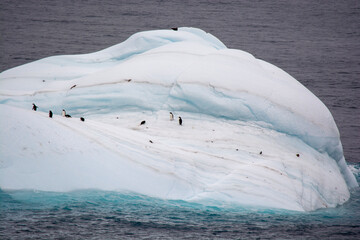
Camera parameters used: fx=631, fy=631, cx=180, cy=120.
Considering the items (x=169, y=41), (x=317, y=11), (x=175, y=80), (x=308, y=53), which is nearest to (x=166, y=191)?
(x=175, y=80)

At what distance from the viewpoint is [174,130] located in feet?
48.5

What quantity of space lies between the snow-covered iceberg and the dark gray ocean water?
17.5 inches

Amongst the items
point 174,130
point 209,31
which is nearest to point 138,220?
point 174,130

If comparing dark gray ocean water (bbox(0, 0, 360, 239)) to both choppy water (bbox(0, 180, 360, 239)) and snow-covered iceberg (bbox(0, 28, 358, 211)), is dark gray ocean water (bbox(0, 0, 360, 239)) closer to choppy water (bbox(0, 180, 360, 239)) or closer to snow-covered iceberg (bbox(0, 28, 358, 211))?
choppy water (bbox(0, 180, 360, 239))

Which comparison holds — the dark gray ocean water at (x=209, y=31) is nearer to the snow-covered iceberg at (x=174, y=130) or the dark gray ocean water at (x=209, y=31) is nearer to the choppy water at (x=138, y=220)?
the choppy water at (x=138, y=220)

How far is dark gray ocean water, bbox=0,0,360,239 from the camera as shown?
11.9 meters

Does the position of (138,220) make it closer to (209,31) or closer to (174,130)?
(174,130)

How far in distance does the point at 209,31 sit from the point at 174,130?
29302mm

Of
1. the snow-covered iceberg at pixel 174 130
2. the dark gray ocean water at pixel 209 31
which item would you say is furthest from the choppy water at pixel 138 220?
the snow-covered iceberg at pixel 174 130

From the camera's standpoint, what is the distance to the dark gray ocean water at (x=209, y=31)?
11.9 m

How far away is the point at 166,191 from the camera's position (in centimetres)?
1286

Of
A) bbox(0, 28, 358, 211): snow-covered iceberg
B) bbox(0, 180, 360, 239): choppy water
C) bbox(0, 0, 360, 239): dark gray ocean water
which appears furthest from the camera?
bbox(0, 28, 358, 211): snow-covered iceberg

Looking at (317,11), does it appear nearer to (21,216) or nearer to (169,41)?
(169,41)

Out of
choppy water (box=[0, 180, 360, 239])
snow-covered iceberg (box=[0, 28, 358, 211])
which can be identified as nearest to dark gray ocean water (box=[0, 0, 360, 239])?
choppy water (box=[0, 180, 360, 239])
